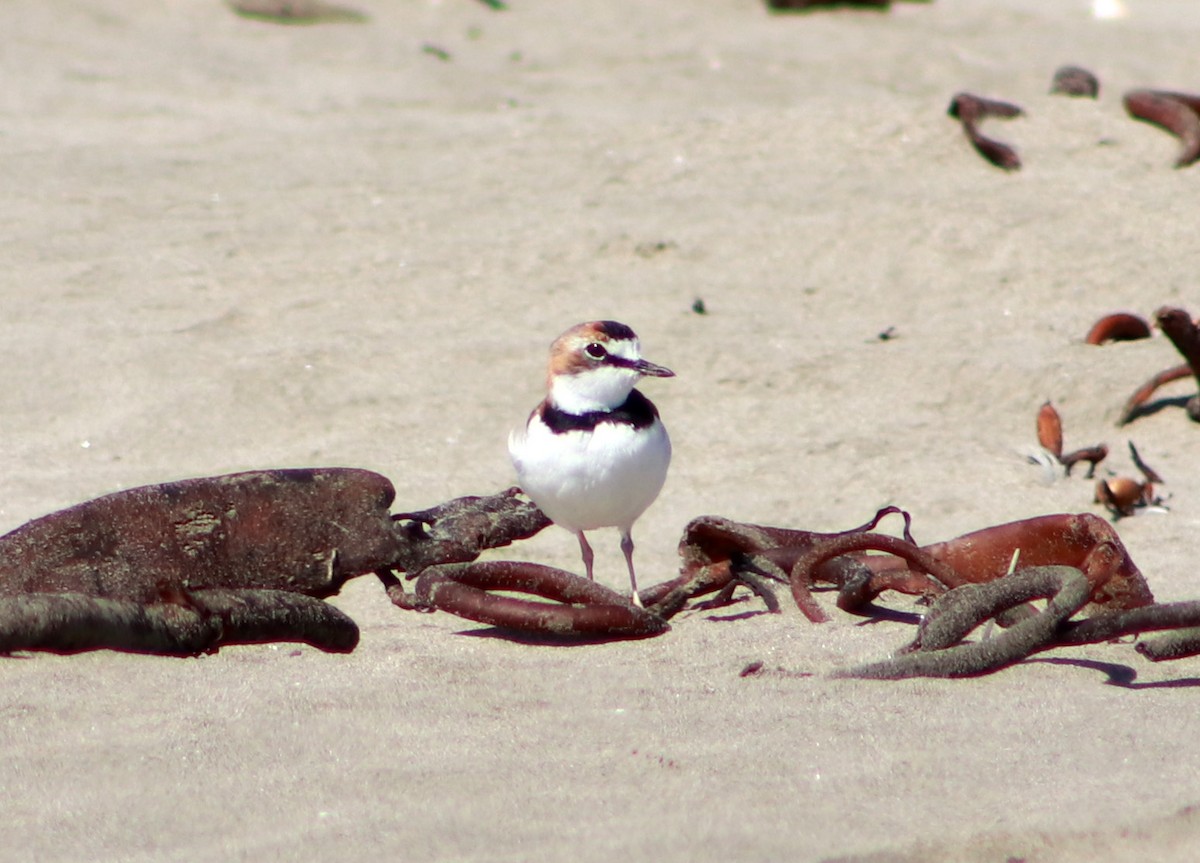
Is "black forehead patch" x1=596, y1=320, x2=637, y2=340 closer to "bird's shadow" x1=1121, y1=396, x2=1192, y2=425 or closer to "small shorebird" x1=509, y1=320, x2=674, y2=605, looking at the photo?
"small shorebird" x1=509, y1=320, x2=674, y2=605

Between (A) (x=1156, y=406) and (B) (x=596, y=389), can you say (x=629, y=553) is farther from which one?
(A) (x=1156, y=406)

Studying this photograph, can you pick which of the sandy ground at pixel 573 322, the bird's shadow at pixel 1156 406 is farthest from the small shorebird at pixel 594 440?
the bird's shadow at pixel 1156 406

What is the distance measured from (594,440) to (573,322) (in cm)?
195

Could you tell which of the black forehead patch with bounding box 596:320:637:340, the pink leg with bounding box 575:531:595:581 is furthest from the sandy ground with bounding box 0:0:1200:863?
the black forehead patch with bounding box 596:320:637:340

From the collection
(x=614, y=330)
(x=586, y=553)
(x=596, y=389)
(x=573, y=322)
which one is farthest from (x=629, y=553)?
(x=573, y=322)

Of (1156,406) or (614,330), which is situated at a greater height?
(614,330)

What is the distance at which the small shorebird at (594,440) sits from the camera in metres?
4.44

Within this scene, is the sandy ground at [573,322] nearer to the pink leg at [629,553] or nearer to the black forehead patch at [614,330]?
the pink leg at [629,553]

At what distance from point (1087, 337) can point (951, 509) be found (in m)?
1.58

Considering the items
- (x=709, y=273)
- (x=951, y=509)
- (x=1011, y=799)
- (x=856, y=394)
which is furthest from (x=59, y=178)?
(x=1011, y=799)

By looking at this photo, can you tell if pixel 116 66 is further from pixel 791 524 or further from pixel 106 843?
pixel 106 843

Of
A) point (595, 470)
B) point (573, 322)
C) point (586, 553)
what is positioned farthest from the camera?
point (573, 322)

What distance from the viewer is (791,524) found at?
5047 mm

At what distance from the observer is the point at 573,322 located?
6383mm
